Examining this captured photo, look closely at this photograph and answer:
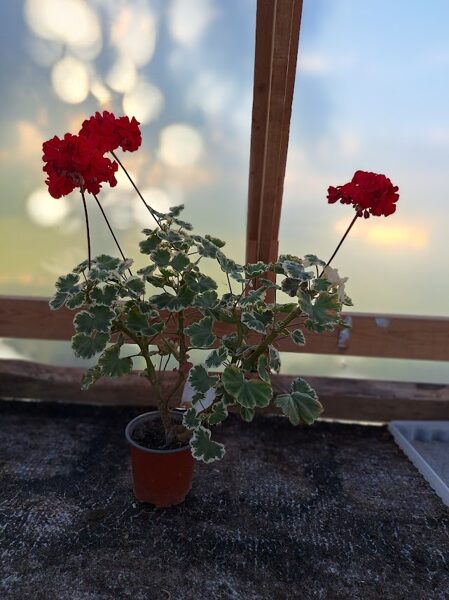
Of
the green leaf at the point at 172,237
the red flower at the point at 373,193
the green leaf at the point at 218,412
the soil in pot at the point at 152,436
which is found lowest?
the soil in pot at the point at 152,436

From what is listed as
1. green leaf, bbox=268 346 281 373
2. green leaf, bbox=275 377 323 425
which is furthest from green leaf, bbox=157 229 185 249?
green leaf, bbox=275 377 323 425

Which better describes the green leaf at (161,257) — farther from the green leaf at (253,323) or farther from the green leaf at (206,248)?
the green leaf at (253,323)

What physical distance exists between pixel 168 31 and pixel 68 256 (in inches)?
37.8

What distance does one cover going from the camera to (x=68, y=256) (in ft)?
7.09

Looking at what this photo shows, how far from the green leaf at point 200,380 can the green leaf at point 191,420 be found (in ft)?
0.30

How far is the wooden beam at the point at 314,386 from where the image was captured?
7.59ft

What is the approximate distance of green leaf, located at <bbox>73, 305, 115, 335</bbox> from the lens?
1446mm

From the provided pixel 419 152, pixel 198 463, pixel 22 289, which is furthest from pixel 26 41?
pixel 198 463

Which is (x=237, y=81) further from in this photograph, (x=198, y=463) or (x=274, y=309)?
(x=198, y=463)

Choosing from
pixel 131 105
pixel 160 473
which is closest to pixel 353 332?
pixel 160 473

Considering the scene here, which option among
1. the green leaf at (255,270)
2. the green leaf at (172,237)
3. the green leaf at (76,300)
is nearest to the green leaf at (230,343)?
the green leaf at (255,270)

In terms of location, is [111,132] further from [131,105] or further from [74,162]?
[131,105]

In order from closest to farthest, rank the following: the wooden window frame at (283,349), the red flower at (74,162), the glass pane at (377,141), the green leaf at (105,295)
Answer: the red flower at (74,162)
the green leaf at (105,295)
the glass pane at (377,141)
the wooden window frame at (283,349)

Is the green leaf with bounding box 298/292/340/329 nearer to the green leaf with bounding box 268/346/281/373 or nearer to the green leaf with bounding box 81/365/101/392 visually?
the green leaf with bounding box 268/346/281/373
